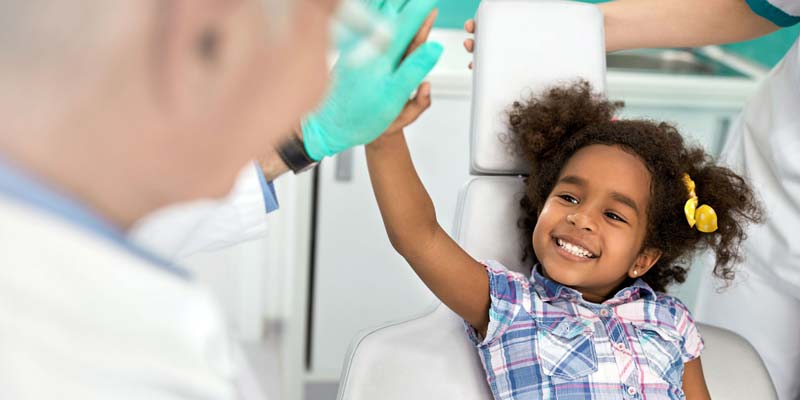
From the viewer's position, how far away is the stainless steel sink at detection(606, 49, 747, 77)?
253cm

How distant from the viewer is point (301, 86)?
0.59 metres

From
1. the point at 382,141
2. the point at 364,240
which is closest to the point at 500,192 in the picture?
the point at 382,141

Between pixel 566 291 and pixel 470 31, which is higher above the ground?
pixel 470 31

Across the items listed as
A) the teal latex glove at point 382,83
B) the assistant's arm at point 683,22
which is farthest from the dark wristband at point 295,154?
the assistant's arm at point 683,22

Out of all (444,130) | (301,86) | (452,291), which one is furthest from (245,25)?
(444,130)

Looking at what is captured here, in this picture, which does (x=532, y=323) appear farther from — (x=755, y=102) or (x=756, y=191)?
(x=755, y=102)

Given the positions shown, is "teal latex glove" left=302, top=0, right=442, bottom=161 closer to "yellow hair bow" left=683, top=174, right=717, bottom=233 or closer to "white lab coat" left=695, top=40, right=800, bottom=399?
"yellow hair bow" left=683, top=174, right=717, bottom=233

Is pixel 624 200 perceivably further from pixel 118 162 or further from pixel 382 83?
pixel 118 162

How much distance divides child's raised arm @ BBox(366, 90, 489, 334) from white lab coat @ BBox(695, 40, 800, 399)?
523 mm

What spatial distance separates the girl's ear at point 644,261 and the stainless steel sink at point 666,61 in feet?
3.97

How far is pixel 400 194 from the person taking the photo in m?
1.17

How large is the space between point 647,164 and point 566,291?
239 mm

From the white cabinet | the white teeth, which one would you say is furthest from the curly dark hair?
the white cabinet

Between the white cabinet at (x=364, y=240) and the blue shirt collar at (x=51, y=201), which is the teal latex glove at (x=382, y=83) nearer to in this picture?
the blue shirt collar at (x=51, y=201)
